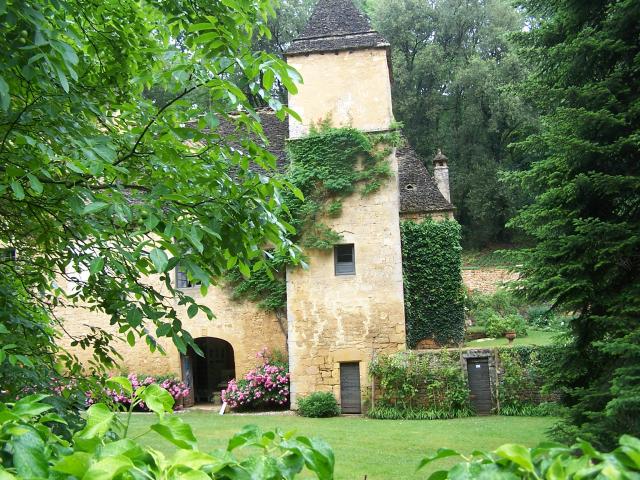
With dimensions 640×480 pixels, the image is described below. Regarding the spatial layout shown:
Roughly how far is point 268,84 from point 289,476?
2.50 m


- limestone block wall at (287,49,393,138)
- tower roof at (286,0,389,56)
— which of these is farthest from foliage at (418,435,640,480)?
tower roof at (286,0,389,56)

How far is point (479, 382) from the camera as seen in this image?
13750 mm

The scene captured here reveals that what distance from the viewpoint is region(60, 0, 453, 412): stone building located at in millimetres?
14422

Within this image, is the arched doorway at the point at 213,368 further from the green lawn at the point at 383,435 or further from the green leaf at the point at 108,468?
the green leaf at the point at 108,468

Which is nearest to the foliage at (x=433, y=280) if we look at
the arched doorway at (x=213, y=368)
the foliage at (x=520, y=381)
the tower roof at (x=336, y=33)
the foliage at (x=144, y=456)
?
the foliage at (x=520, y=381)

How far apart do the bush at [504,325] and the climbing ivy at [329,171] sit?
9591 millimetres

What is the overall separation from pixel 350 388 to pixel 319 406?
1051 mm

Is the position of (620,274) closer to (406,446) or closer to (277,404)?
(406,446)

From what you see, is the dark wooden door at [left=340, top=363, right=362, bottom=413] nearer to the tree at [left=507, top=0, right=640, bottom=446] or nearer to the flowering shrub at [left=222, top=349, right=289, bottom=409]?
the flowering shrub at [left=222, top=349, right=289, bottom=409]

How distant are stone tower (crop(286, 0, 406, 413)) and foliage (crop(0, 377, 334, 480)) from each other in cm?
1296

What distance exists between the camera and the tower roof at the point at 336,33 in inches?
602

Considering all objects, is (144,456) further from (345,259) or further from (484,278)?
(484,278)

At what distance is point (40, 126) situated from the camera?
11.9 feet

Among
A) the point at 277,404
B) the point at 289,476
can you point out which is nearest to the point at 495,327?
the point at 277,404
